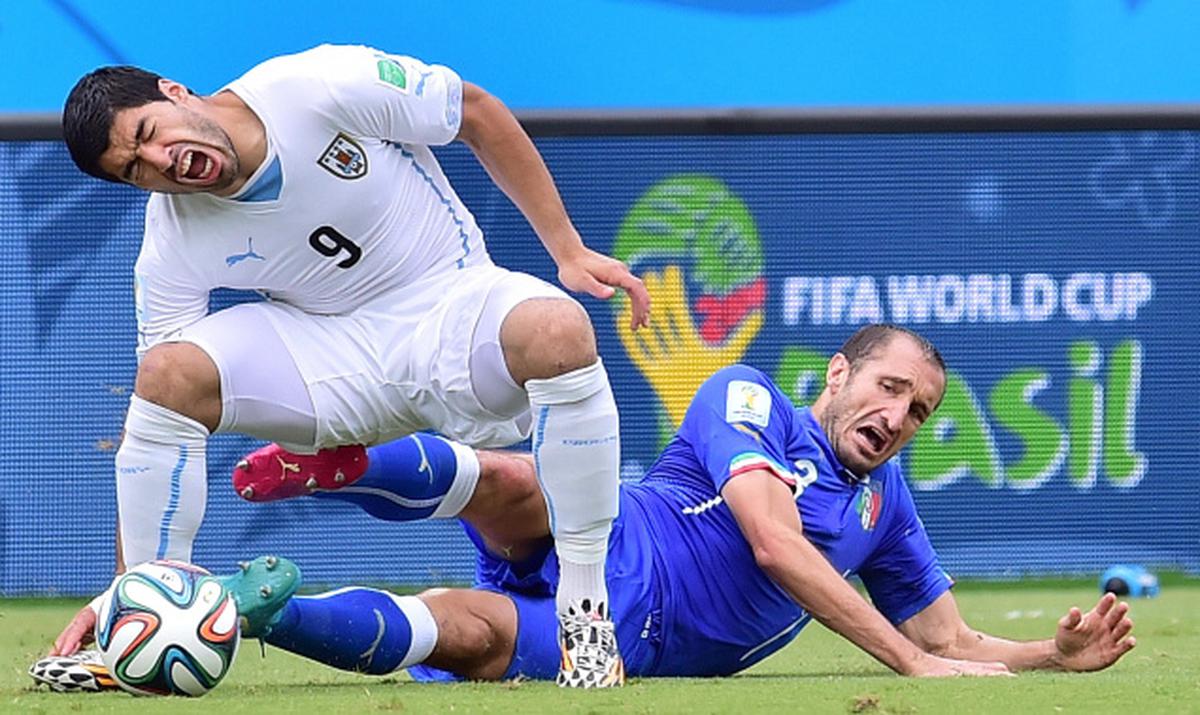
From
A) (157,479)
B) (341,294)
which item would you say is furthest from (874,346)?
(157,479)

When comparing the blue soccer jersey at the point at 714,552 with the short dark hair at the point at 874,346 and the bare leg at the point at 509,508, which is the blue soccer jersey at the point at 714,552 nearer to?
the bare leg at the point at 509,508

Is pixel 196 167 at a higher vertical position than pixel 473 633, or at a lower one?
higher

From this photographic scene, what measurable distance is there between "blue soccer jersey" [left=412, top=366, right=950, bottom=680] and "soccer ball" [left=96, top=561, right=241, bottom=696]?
70 centimetres

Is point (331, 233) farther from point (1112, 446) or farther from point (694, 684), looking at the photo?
point (1112, 446)

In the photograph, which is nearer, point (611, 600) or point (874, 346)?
point (611, 600)

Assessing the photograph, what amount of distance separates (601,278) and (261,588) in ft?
2.91

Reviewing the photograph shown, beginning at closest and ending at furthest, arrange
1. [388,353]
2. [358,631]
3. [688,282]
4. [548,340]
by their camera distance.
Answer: [548,340]
[358,631]
[388,353]
[688,282]

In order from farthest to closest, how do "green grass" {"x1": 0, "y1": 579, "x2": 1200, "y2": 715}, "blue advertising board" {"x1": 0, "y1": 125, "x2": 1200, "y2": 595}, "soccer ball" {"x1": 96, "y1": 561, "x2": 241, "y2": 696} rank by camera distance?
"blue advertising board" {"x1": 0, "y1": 125, "x2": 1200, "y2": 595}, "soccer ball" {"x1": 96, "y1": 561, "x2": 241, "y2": 696}, "green grass" {"x1": 0, "y1": 579, "x2": 1200, "y2": 715}

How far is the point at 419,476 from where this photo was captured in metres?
4.11

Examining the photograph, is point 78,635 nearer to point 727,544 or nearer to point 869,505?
point 727,544

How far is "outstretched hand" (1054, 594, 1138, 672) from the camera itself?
12.9 ft

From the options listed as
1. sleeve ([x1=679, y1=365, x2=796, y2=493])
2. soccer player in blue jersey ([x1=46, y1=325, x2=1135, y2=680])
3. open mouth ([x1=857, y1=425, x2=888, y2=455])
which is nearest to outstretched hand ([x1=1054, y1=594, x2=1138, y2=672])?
soccer player in blue jersey ([x1=46, y1=325, x2=1135, y2=680])

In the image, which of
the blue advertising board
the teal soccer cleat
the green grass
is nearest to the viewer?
the green grass

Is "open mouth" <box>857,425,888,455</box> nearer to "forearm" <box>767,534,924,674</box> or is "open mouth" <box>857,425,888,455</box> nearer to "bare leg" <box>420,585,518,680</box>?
"forearm" <box>767,534,924,674</box>
